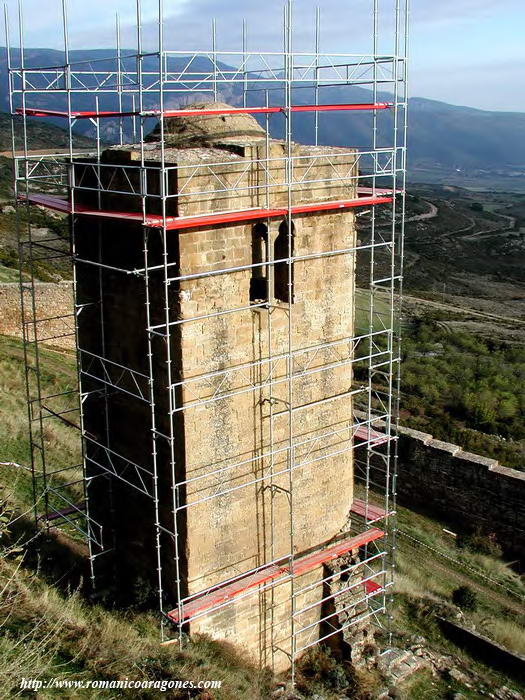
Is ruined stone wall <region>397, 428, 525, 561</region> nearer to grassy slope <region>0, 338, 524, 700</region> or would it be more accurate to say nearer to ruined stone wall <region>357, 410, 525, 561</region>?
ruined stone wall <region>357, 410, 525, 561</region>

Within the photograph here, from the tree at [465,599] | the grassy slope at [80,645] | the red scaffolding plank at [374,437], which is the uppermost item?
the red scaffolding plank at [374,437]

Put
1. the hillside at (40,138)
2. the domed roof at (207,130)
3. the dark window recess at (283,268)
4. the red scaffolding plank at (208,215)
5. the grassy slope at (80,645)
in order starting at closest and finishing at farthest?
the grassy slope at (80,645) < the red scaffolding plank at (208,215) < the dark window recess at (283,268) < the domed roof at (207,130) < the hillside at (40,138)

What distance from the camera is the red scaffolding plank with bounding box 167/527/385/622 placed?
8508mm

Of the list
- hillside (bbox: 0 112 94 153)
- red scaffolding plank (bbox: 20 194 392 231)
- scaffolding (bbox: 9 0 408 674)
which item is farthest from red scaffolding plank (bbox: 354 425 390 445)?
hillside (bbox: 0 112 94 153)

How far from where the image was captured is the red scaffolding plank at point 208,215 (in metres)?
7.62

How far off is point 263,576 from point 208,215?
4.39 m

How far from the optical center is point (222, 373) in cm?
854

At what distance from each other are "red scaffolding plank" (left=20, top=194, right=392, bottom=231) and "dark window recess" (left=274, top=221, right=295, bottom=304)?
0.27 m

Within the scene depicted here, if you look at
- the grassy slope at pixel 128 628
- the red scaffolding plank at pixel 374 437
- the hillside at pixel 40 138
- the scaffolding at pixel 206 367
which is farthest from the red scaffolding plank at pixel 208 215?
the hillside at pixel 40 138

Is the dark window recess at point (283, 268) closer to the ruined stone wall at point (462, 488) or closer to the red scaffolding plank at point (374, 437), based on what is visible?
the red scaffolding plank at point (374, 437)

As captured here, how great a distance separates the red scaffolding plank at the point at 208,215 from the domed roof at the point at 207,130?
3.97 feet

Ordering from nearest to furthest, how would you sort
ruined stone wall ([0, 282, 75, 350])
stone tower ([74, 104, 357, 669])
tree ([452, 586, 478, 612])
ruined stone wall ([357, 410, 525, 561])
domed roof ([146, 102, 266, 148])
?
stone tower ([74, 104, 357, 669]) → domed roof ([146, 102, 266, 148]) → tree ([452, 586, 478, 612]) → ruined stone wall ([357, 410, 525, 561]) → ruined stone wall ([0, 282, 75, 350])

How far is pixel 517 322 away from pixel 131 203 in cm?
2621

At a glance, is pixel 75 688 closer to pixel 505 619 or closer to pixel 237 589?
pixel 237 589
